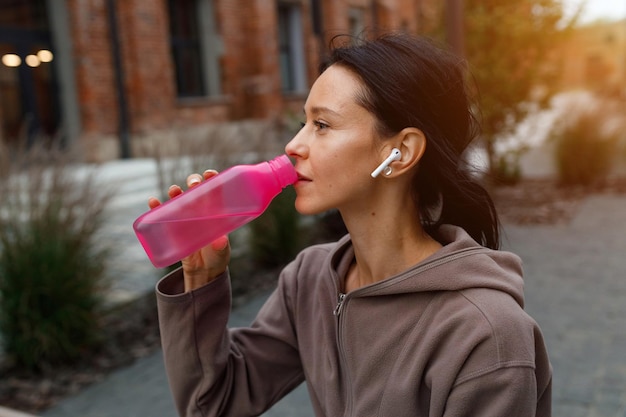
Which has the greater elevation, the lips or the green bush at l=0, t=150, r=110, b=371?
the lips

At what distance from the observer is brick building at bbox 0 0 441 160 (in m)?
11.9

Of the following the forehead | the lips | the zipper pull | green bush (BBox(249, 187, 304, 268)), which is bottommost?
green bush (BBox(249, 187, 304, 268))

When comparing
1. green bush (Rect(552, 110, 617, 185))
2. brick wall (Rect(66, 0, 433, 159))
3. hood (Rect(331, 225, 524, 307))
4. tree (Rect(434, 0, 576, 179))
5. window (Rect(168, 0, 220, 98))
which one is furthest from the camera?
window (Rect(168, 0, 220, 98))

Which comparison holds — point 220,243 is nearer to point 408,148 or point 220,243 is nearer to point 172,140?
point 408,148

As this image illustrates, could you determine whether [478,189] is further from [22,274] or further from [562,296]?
[562,296]

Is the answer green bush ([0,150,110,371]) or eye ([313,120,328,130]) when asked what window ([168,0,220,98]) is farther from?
eye ([313,120,328,130])

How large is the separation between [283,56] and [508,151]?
1048 cm

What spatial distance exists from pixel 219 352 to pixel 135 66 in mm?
12539

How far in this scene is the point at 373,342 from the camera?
1.42 metres

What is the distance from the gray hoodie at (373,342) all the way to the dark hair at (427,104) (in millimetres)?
107

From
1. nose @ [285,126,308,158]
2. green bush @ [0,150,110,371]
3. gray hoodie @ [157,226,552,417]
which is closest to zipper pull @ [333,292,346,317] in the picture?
gray hoodie @ [157,226,552,417]

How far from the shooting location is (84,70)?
12305 millimetres

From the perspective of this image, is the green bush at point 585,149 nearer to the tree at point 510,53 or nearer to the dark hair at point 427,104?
the tree at point 510,53

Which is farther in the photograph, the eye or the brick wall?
the brick wall
